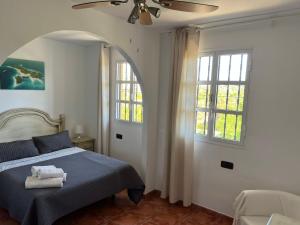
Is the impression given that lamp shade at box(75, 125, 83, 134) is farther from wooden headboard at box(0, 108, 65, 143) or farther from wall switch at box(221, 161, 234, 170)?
wall switch at box(221, 161, 234, 170)

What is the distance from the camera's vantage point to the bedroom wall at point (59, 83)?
3.90m

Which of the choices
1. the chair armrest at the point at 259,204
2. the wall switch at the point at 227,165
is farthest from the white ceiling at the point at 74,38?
the chair armrest at the point at 259,204

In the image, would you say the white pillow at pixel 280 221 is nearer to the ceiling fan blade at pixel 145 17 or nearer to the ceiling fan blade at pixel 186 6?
the ceiling fan blade at pixel 186 6

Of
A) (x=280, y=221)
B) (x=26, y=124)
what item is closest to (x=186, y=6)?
(x=280, y=221)

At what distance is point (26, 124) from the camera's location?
395 cm

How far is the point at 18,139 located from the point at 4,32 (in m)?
2.42

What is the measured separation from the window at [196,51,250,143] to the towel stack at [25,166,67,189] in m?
1.94

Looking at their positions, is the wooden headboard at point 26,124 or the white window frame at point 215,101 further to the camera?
the wooden headboard at point 26,124

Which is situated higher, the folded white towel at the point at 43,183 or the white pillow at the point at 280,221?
the folded white towel at the point at 43,183

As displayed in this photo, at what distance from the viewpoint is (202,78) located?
3291mm

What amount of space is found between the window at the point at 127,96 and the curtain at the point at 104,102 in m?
0.21

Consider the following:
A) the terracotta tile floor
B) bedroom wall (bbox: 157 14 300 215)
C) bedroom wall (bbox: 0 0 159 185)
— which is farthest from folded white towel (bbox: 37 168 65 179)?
Answer: bedroom wall (bbox: 157 14 300 215)

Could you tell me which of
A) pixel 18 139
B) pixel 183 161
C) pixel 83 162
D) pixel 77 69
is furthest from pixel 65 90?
pixel 183 161

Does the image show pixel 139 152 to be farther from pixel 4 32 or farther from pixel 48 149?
pixel 4 32
